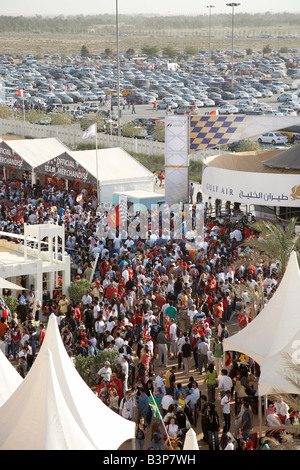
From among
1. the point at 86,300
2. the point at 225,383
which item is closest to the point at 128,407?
the point at 225,383

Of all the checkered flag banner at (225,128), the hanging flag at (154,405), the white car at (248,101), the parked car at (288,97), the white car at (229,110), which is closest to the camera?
the hanging flag at (154,405)

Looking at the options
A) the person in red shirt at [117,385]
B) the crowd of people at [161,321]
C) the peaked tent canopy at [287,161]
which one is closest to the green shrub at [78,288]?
the crowd of people at [161,321]

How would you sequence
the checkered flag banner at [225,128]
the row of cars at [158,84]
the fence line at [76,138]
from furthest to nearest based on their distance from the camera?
1. the row of cars at [158,84]
2. the fence line at [76,138]
3. the checkered flag banner at [225,128]

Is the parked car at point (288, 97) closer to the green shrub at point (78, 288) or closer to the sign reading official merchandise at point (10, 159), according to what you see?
the sign reading official merchandise at point (10, 159)

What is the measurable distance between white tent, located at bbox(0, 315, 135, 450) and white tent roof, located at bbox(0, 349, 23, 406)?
1208mm

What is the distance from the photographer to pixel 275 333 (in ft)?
47.1

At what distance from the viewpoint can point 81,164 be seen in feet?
105

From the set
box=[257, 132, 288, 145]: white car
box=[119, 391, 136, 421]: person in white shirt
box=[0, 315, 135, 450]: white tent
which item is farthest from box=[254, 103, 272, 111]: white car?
box=[0, 315, 135, 450]: white tent

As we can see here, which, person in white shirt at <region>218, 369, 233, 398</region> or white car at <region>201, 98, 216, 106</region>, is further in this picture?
white car at <region>201, 98, 216, 106</region>

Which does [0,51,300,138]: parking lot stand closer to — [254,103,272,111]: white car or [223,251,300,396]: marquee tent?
[254,103,272,111]: white car

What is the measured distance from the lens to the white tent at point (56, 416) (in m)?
10.7

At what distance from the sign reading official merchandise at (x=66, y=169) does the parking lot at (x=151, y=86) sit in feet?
53.3

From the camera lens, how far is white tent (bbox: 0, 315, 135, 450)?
35.0ft
